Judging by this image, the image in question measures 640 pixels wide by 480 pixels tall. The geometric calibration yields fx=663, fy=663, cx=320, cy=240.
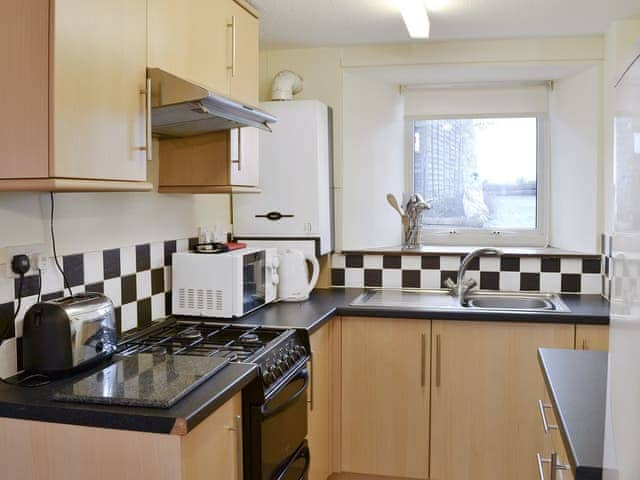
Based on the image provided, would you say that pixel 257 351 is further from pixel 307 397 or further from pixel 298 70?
pixel 298 70

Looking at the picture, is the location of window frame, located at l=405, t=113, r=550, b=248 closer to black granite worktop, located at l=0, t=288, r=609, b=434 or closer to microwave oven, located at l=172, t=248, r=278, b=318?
microwave oven, located at l=172, t=248, r=278, b=318

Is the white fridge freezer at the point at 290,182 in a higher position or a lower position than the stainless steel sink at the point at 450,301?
higher

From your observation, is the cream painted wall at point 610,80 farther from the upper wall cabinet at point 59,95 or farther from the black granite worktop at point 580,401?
the upper wall cabinet at point 59,95

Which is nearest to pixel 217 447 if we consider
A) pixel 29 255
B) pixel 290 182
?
pixel 29 255

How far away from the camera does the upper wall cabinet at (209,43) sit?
2.13 meters

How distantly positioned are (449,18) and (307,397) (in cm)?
183

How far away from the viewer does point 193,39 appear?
7.68 ft

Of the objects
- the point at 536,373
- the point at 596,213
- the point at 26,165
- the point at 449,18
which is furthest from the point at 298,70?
the point at 26,165

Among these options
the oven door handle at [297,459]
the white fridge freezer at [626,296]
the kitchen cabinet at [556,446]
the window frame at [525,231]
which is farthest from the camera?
the window frame at [525,231]

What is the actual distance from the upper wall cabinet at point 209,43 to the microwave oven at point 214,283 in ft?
2.22

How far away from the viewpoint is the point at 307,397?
267 cm

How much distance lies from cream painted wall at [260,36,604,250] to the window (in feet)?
1.72

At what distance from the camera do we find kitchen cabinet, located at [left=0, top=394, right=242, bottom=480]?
1.61 m

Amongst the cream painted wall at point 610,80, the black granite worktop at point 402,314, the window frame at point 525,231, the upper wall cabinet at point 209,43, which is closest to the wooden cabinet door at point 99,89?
the upper wall cabinet at point 209,43
